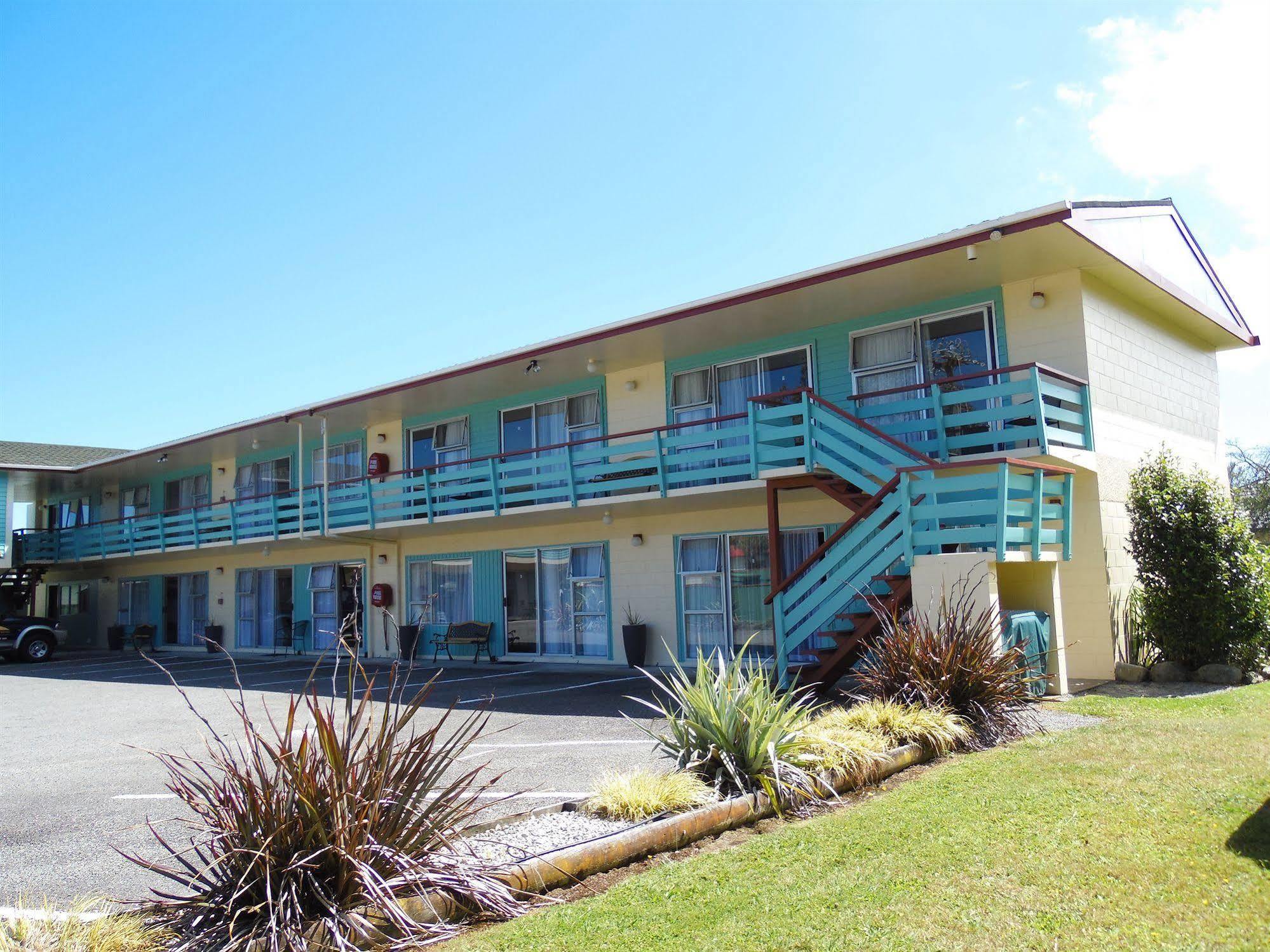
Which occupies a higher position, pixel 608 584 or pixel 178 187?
pixel 178 187

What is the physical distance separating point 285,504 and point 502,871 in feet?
60.9

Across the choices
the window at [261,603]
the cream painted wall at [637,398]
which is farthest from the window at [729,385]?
the window at [261,603]

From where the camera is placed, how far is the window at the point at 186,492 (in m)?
26.2

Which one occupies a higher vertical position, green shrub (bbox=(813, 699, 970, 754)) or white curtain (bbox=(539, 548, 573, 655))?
white curtain (bbox=(539, 548, 573, 655))

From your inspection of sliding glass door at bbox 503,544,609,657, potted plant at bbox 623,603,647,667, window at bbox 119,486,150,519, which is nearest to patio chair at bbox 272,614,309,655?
sliding glass door at bbox 503,544,609,657

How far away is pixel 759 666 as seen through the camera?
266 inches

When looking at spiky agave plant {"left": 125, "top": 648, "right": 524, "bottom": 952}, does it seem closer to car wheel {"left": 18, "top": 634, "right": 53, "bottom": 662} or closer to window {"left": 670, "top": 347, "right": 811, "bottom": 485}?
window {"left": 670, "top": 347, "right": 811, "bottom": 485}

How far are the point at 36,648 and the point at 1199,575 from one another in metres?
25.2

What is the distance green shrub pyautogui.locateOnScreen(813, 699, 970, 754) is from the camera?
732 centimetres

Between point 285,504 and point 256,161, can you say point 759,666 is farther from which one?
point 285,504

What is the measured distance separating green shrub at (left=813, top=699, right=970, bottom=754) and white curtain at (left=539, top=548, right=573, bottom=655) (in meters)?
10.0

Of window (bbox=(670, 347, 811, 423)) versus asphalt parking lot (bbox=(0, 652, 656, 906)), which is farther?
window (bbox=(670, 347, 811, 423))

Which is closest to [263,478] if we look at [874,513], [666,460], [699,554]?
[699,554]

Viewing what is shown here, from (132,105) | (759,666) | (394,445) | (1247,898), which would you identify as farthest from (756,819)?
(394,445)
